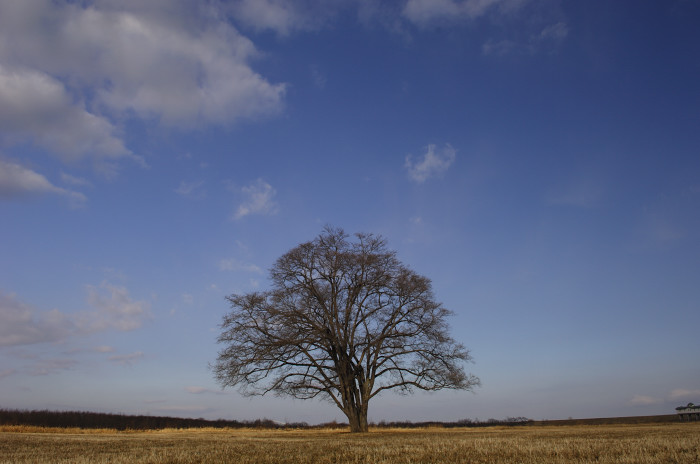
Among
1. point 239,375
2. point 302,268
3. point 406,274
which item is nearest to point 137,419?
point 239,375

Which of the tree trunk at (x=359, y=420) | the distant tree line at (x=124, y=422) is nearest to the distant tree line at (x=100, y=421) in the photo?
the distant tree line at (x=124, y=422)

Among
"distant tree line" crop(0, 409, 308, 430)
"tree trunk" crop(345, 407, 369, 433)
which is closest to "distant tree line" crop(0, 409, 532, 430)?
"distant tree line" crop(0, 409, 308, 430)

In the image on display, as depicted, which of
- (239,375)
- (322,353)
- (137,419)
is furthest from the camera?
(137,419)

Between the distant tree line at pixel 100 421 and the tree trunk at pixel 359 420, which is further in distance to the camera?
the distant tree line at pixel 100 421

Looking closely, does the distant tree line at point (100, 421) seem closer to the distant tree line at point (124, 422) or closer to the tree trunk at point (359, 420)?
the distant tree line at point (124, 422)

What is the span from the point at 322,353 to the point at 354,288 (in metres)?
4.93

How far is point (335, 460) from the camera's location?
370 inches

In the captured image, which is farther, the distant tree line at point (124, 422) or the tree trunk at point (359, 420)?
the distant tree line at point (124, 422)

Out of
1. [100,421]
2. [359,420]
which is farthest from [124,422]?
[359,420]

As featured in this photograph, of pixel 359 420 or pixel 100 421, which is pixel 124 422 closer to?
pixel 100 421

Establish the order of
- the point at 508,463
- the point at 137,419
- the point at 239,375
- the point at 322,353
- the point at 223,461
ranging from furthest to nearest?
the point at 137,419
the point at 322,353
the point at 239,375
the point at 223,461
the point at 508,463

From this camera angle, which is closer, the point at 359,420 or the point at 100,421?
the point at 359,420

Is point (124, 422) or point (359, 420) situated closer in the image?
point (359, 420)

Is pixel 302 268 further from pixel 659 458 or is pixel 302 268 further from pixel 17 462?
pixel 659 458
